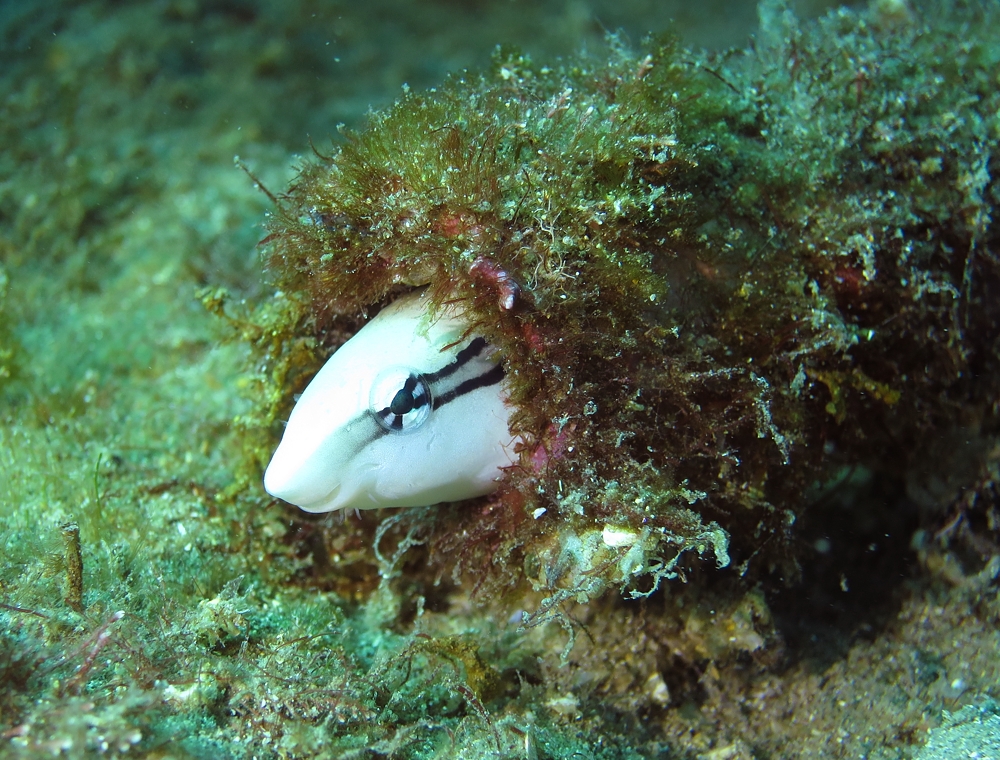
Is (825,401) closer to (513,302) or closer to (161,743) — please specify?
(513,302)

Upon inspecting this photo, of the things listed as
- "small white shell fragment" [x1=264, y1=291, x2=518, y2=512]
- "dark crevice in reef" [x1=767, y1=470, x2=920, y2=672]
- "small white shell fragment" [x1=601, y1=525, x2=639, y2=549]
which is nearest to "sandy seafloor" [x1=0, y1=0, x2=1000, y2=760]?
"dark crevice in reef" [x1=767, y1=470, x2=920, y2=672]

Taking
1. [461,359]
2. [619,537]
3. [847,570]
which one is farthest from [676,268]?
[847,570]

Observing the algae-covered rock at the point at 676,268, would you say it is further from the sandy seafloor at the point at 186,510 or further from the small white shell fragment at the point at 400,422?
the sandy seafloor at the point at 186,510

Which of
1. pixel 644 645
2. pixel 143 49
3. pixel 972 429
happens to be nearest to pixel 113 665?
pixel 644 645

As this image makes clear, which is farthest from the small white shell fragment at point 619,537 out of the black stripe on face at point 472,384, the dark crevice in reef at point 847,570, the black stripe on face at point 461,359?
the dark crevice in reef at point 847,570

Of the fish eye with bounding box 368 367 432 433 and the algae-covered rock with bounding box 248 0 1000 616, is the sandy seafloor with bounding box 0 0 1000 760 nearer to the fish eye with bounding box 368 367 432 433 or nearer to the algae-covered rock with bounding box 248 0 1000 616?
the algae-covered rock with bounding box 248 0 1000 616

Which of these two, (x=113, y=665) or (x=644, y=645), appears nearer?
(x=113, y=665)

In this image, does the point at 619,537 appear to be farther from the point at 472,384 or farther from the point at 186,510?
the point at 186,510
